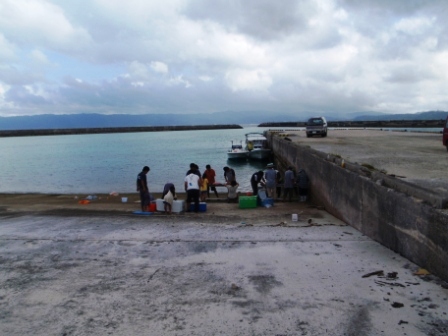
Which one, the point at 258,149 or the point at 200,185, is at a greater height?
the point at 200,185

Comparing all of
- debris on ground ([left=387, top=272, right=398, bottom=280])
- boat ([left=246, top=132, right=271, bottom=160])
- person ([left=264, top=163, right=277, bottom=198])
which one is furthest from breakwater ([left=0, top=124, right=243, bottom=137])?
debris on ground ([left=387, top=272, right=398, bottom=280])

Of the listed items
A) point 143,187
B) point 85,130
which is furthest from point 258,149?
point 85,130

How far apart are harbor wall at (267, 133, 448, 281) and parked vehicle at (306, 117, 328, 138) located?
22628mm

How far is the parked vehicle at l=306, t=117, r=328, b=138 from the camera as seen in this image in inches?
1305

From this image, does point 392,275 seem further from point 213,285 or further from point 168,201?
point 168,201

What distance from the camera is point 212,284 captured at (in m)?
5.62

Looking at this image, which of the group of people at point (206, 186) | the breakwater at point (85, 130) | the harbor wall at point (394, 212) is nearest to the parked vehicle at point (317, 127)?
the group of people at point (206, 186)

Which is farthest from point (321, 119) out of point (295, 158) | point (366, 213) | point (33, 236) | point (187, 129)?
point (187, 129)

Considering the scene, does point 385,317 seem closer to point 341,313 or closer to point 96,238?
point 341,313

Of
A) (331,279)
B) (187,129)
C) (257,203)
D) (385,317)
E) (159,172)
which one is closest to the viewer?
(385,317)

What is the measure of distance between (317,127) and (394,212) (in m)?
27.4

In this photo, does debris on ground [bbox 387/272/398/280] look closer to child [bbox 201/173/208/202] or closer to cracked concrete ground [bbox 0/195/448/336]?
cracked concrete ground [bbox 0/195/448/336]

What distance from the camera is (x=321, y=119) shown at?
111ft

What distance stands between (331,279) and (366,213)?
9.19 ft
